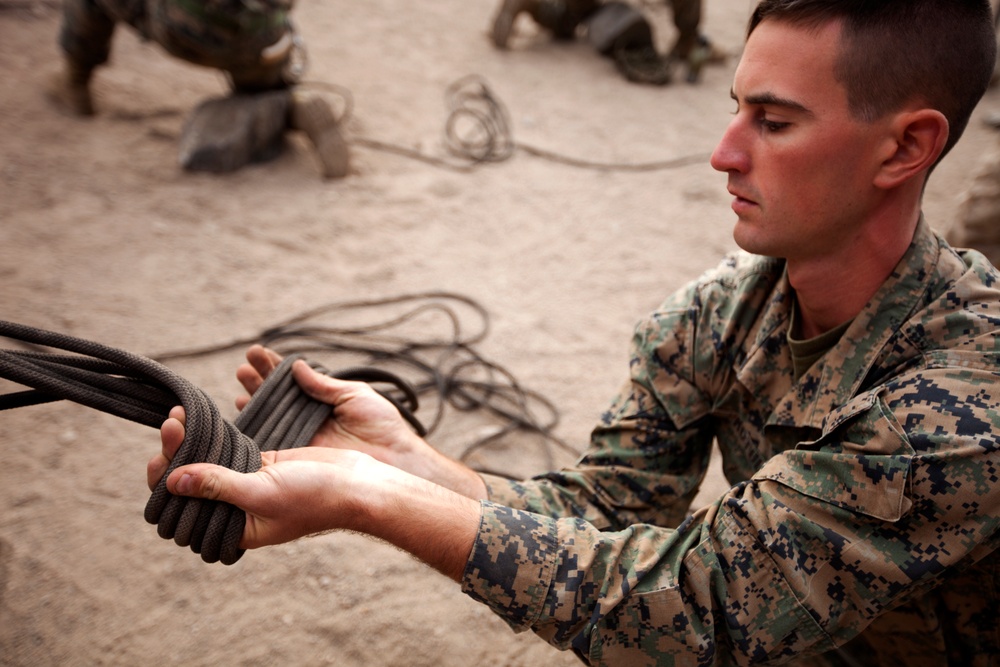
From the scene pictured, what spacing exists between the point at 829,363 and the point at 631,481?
50 centimetres

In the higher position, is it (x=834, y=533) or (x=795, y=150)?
(x=795, y=150)

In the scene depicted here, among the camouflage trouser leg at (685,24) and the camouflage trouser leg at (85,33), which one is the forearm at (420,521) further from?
the camouflage trouser leg at (685,24)

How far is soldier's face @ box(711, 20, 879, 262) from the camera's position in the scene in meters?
1.46

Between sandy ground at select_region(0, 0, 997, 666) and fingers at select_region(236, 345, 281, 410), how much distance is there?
25.9 inches

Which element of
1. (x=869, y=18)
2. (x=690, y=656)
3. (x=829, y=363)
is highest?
(x=869, y=18)

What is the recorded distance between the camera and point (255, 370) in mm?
1788

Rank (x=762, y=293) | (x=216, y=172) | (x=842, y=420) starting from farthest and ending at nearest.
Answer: (x=216, y=172) < (x=762, y=293) < (x=842, y=420)

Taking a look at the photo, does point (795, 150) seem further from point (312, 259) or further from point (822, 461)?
point (312, 259)

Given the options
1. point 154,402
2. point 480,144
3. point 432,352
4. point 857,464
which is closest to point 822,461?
point 857,464

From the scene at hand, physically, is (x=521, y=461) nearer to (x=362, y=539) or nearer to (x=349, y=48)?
(x=362, y=539)

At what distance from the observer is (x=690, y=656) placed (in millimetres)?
1400

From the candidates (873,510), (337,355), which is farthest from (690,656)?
(337,355)

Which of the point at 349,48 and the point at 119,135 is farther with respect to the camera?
the point at 349,48

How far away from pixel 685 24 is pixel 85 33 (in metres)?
4.53
